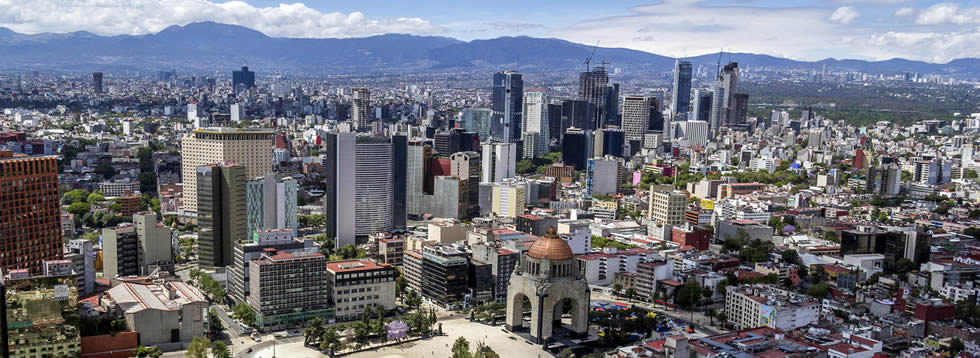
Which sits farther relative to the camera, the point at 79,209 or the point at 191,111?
the point at 191,111

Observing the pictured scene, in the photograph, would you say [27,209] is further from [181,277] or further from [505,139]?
[505,139]

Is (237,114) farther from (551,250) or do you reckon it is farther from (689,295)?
(551,250)

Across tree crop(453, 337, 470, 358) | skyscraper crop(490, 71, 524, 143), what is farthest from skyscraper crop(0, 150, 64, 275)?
skyscraper crop(490, 71, 524, 143)

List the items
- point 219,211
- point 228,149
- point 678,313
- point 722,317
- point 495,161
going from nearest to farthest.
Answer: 1. point 722,317
2. point 678,313
3. point 219,211
4. point 228,149
5. point 495,161

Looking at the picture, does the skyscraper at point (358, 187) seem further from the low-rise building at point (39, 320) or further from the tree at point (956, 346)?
the tree at point (956, 346)

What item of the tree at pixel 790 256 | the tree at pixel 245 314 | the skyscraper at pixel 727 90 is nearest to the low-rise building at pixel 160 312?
the tree at pixel 245 314

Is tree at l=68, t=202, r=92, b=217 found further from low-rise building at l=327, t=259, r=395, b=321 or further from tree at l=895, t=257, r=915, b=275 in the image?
tree at l=895, t=257, r=915, b=275

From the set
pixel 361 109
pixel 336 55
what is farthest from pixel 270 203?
pixel 336 55
